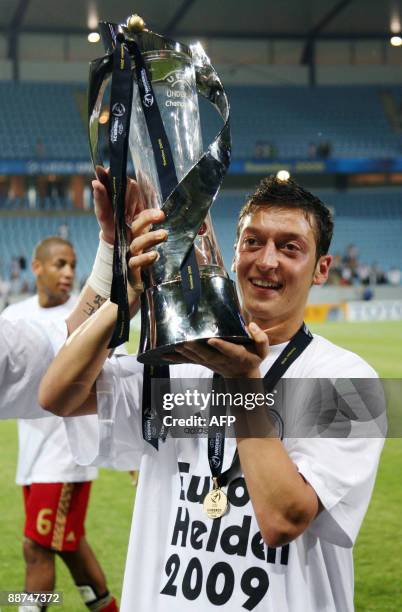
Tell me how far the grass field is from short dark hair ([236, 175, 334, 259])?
816mm

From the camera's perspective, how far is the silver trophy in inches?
38.5

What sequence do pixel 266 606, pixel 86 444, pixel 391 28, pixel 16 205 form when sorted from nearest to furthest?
1. pixel 266 606
2. pixel 86 444
3. pixel 391 28
4. pixel 16 205

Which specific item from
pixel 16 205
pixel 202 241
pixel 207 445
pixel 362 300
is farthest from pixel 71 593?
pixel 202 241

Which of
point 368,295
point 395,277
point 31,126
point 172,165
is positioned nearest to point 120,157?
point 172,165

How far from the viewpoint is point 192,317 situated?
986 millimetres

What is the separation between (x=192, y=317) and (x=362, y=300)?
96.4 inches

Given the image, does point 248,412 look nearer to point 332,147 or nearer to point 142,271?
point 142,271

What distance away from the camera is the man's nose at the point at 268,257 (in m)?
1.16

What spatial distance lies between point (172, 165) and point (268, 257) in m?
0.19

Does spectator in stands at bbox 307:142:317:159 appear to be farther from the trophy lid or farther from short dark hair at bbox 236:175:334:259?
the trophy lid

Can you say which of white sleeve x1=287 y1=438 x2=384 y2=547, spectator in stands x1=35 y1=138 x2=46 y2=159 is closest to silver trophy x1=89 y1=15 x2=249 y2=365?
white sleeve x1=287 y1=438 x2=384 y2=547

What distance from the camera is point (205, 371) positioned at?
1.30m

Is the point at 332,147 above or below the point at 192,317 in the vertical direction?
above

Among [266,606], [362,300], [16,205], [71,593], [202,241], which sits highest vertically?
[16,205]
